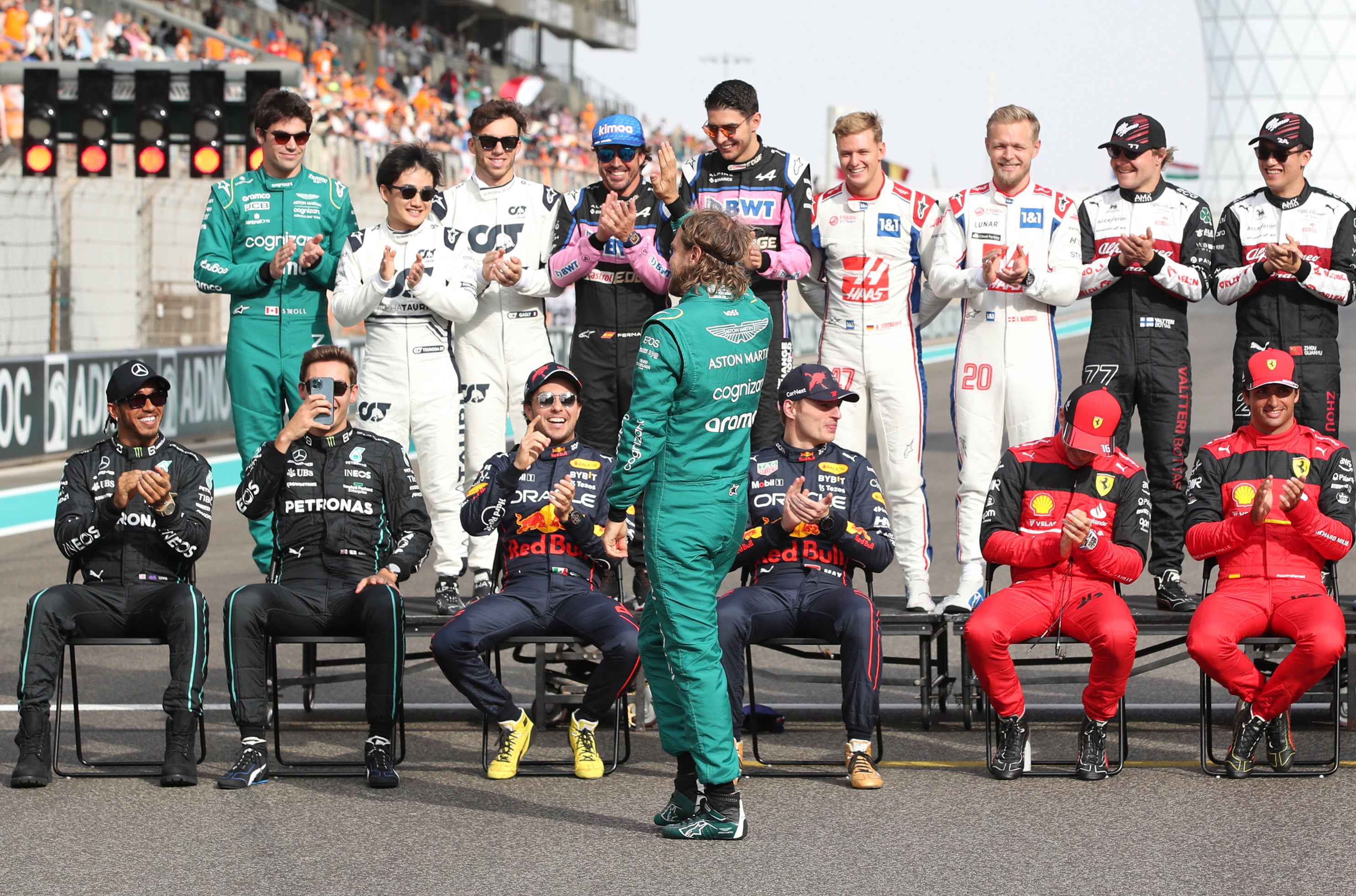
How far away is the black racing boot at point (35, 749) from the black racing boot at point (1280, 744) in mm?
4576

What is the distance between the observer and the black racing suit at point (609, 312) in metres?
7.63

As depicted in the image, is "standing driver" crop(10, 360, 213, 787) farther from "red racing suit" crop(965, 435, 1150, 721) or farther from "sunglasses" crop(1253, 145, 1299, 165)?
"sunglasses" crop(1253, 145, 1299, 165)

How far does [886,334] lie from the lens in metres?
7.70

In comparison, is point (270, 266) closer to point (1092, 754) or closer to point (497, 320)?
point (497, 320)

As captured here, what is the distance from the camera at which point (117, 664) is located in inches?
346

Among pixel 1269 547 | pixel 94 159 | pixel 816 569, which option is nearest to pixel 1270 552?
pixel 1269 547

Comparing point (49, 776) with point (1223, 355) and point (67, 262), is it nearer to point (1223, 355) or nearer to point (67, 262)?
point (67, 262)

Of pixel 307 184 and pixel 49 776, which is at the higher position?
pixel 307 184

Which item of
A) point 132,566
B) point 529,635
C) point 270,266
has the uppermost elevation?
point 270,266

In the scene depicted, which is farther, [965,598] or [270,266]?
[270,266]

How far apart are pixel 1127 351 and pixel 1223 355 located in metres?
30.8

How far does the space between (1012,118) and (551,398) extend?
248cm

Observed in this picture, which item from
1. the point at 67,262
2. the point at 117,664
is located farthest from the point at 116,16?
the point at 117,664

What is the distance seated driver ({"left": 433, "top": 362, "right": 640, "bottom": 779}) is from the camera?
646 centimetres
